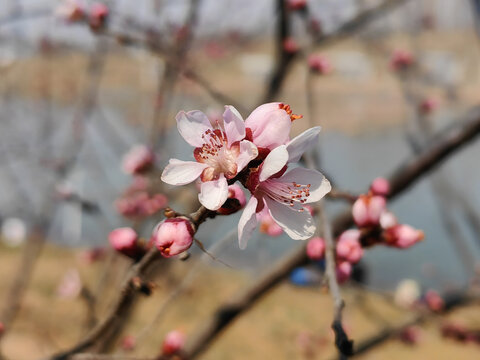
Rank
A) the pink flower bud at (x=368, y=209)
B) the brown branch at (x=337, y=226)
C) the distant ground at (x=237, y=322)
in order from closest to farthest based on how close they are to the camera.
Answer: the pink flower bud at (x=368, y=209), the brown branch at (x=337, y=226), the distant ground at (x=237, y=322)

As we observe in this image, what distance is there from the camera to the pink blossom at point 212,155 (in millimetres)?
486

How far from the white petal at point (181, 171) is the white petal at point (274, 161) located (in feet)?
0.32

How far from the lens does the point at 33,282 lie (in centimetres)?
532

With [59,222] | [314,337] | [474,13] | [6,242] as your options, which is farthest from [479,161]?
[6,242]

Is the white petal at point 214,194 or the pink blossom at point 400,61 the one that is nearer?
the white petal at point 214,194

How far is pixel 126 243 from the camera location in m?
0.61

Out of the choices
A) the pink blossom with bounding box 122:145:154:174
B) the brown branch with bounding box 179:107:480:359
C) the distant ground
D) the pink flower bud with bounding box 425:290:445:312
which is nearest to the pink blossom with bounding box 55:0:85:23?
the pink blossom with bounding box 122:145:154:174

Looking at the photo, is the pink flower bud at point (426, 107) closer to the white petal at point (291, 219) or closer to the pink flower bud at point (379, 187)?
the pink flower bud at point (379, 187)

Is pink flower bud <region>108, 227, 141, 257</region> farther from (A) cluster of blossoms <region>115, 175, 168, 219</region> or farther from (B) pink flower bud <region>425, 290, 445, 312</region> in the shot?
(B) pink flower bud <region>425, 290, 445, 312</region>

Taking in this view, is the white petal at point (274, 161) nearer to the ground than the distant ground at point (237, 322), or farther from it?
farther from it

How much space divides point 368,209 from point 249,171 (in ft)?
1.07

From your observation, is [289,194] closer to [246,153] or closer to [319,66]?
[246,153]

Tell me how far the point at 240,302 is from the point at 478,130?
78 centimetres

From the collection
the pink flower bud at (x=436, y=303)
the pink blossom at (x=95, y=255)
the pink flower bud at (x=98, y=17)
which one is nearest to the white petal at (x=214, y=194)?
A: the pink flower bud at (x=98, y=17)
